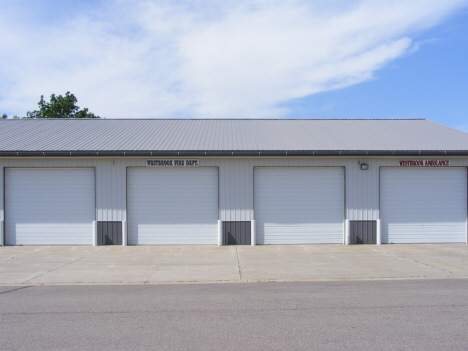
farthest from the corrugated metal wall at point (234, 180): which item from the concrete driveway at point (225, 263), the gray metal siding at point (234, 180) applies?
the concrete driveway at point (225, 263)

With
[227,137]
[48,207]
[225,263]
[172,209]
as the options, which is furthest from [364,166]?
[48,207]

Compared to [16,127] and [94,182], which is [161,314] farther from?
[16,127]

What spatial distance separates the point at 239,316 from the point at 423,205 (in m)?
11.0

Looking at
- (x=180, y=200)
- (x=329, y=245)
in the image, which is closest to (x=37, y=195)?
(x=180, y=200)

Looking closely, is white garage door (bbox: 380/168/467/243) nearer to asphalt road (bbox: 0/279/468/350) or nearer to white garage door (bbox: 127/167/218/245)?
asphalt road (bbox: 0/279/468/350)

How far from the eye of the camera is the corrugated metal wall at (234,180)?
45.2 feet

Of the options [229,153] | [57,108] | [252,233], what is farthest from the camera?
[57,108]

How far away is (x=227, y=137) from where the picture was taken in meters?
15.5

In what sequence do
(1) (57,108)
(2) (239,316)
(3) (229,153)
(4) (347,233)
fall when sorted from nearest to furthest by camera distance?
(2) (239,316), (3) (229,153), (4) (347,233), (1) (57,108)

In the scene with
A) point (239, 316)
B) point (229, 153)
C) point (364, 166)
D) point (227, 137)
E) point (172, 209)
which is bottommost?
point (239, 316)

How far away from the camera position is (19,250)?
1288 cm

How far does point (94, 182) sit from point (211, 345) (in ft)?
35.0

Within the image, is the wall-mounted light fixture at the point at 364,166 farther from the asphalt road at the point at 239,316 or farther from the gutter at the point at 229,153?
the asphalt road at the point at 239,316

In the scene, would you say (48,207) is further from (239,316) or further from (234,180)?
(239,316)
